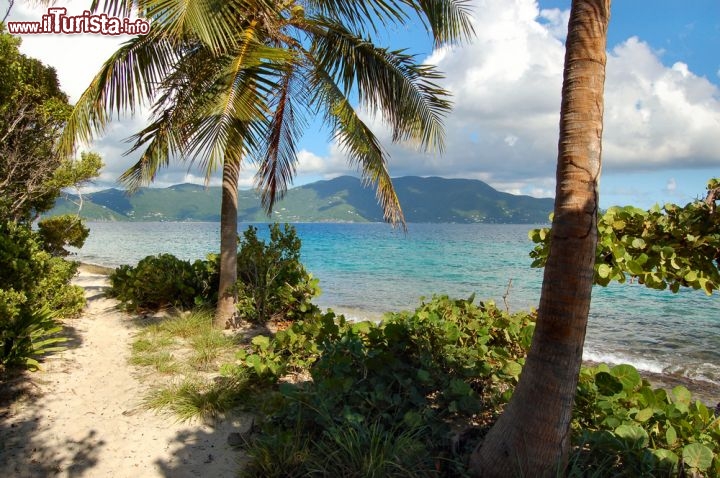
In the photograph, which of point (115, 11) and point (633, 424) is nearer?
point (633, 424)

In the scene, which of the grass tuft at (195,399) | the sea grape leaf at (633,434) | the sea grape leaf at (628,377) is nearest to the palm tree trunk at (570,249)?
the sea grape leaf at (633,434)

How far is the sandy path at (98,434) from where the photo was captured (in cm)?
339

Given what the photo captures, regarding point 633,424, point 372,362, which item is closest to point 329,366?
point 372,362

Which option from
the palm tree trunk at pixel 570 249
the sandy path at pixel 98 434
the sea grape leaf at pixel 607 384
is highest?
the palm tree trunk at pixel 570 249

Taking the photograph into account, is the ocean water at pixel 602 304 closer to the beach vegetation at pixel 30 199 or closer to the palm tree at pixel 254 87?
the palm tree at pixel 254 87

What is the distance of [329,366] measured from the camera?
405 centimetres

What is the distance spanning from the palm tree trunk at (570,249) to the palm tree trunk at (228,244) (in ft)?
19.1

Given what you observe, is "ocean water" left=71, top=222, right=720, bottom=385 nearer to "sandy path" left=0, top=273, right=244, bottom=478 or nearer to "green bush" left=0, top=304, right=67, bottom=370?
"sandy path" left=0, top=273, right=244, bottom=478

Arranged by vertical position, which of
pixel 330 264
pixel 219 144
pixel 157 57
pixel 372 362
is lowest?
pixel 330 264

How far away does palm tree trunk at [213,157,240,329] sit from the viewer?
23.9ft

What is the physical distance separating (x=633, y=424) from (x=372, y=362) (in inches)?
81.7

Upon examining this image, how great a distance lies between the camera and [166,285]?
8.41 metres

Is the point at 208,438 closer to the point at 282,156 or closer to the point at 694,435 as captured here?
the point at 694,435

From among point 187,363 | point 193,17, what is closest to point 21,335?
point 187,363
